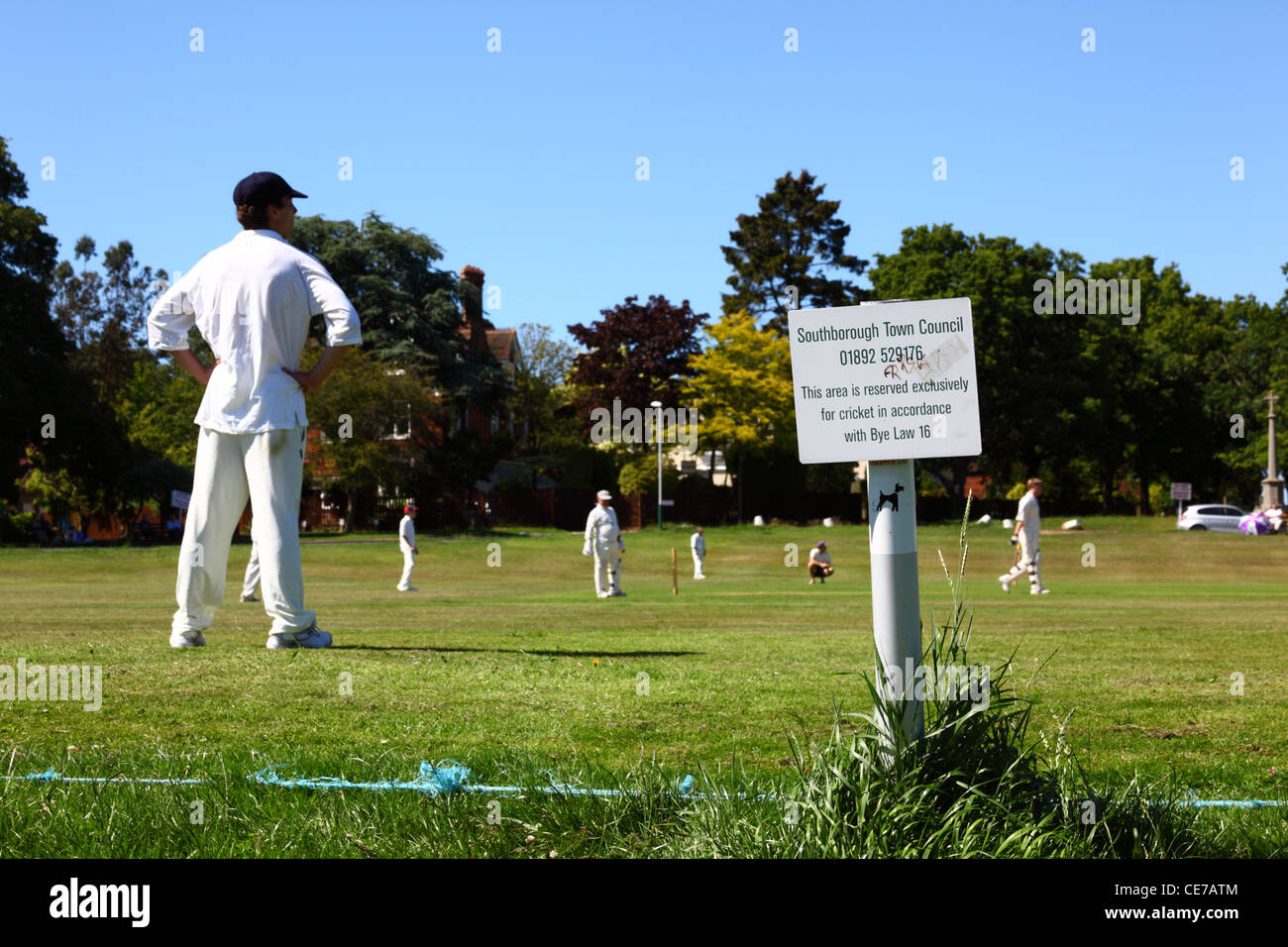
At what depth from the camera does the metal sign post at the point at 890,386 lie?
3447mm

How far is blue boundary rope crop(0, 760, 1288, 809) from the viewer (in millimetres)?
3885

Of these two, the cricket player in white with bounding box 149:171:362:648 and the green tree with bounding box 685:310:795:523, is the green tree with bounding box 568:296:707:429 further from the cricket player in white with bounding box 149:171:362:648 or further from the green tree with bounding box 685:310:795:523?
the cricket player in white with bounding box 149:171:362:648

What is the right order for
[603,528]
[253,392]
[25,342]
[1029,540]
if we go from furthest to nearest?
[25,342], [603,528], [1029,540], [253,392]

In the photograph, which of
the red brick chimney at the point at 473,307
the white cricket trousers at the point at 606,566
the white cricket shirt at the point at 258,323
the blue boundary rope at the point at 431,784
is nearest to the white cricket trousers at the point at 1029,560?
the white cricket trousers at the point at 606,566

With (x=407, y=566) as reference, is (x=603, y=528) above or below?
above

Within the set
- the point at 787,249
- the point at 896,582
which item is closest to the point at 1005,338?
the point at 787,249

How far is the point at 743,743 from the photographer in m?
5.09

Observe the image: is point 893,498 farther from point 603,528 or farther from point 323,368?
point 603,528

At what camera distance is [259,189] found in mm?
7590

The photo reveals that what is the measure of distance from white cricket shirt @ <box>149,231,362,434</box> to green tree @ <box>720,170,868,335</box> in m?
69.6

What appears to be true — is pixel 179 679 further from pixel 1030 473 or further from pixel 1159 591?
pixel 1030 473

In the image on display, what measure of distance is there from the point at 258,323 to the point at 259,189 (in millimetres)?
942

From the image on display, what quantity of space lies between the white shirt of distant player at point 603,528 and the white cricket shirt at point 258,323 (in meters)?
17.6
